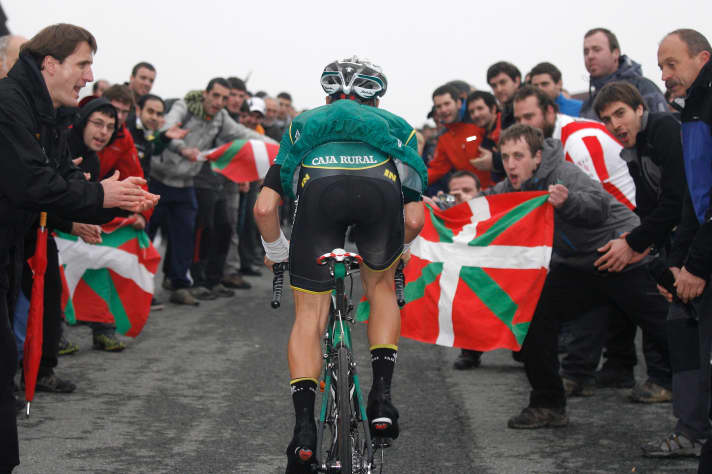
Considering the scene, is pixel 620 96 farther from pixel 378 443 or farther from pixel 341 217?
pixel 378 443

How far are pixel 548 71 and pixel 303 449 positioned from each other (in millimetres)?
6814

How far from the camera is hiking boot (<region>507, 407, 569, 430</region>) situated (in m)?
6.52

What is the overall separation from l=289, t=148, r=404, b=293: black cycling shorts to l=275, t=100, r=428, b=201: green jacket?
3.2 inches

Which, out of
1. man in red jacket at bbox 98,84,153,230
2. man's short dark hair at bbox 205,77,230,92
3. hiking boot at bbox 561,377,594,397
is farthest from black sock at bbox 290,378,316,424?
man's short dark hair at bbox 205,77,230,92

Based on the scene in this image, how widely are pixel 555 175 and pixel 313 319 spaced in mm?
2688

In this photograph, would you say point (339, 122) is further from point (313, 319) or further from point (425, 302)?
point (425, 302)

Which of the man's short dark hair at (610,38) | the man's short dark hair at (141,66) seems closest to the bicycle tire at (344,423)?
the man's short dark hair at (610,38)

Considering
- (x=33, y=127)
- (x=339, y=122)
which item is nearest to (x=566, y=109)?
(x=339, y=122)

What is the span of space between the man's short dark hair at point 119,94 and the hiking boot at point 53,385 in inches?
125

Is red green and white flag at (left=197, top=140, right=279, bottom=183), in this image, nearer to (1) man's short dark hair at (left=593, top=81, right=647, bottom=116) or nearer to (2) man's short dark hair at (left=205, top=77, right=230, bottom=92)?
(2) man's short dark hair at (left=205, top=77, right=230, bottom=92)

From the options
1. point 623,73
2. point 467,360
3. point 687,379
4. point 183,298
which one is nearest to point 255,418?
point 467,360

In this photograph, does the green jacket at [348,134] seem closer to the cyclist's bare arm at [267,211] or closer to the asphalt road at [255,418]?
the cyclist's bare arm at [267,211]

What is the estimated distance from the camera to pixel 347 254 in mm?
4602

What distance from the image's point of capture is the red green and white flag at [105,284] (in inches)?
346
